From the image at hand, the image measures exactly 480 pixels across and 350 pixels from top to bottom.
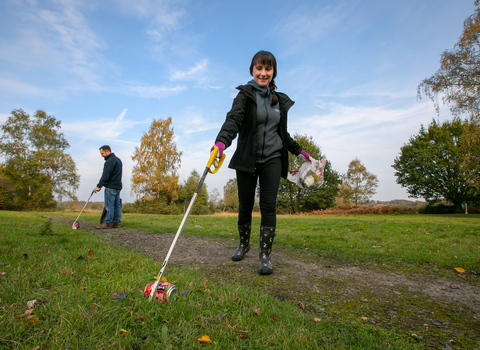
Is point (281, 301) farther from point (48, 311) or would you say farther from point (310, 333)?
point (48, 311)

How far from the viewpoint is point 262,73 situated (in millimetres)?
3596

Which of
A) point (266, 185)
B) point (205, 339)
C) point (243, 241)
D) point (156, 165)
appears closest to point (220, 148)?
point (266, 185)

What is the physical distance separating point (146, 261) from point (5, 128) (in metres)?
40.5

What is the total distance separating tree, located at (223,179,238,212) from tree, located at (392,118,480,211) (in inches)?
884

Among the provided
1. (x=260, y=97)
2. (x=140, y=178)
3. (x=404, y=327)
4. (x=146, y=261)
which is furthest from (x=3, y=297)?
(x=140, y=178)

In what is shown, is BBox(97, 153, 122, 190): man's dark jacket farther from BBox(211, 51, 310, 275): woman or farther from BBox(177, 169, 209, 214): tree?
BBox(177, 169, 209, 214): tree

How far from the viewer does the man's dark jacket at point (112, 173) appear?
833cm

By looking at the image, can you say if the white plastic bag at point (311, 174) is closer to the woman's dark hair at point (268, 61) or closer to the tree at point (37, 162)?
the woman's dark hair at point (268, 61)

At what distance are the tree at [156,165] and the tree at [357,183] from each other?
2406cm

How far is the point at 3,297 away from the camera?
6.54 feet

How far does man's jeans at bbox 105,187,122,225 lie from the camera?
8.32m

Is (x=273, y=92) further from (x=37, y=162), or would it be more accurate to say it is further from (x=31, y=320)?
(x=37, y=162)

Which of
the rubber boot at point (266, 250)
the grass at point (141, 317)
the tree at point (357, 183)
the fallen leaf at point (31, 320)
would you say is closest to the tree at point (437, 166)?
the tree at point (357, 183)

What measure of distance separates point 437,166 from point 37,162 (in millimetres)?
47225
